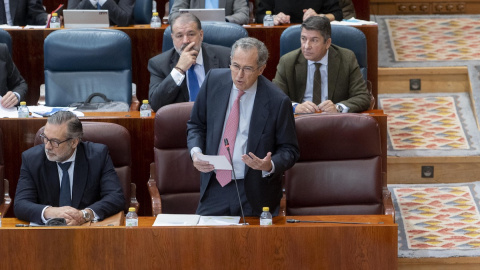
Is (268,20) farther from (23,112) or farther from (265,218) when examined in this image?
(265,218)

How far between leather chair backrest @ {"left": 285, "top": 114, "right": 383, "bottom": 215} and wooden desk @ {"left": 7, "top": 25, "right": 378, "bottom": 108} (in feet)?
3.51

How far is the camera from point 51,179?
2672mm

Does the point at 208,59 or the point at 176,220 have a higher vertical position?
the point at 208,59

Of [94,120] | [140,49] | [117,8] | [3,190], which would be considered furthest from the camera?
[117,8]

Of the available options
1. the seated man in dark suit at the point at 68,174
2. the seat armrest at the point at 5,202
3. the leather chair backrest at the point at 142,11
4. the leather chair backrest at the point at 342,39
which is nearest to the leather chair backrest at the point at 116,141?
the seated man in dark suit at the point at 68,174

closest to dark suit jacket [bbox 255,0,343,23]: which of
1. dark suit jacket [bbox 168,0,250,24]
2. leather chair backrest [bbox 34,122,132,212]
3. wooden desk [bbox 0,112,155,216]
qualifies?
dark suit jacket [bbox 168,0,250,24]

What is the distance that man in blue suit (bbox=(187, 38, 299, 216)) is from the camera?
2568 millimetres

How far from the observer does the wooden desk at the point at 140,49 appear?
379 cm

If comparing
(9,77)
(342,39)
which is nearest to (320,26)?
(342,39)

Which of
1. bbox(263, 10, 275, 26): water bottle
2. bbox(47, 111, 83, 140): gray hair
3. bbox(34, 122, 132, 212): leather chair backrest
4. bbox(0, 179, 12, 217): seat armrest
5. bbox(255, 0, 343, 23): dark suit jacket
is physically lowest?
bbox(0, 179, 12, 217): seat armrest

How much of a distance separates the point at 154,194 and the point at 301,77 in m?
0.81

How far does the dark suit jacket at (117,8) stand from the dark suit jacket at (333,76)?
1094mm

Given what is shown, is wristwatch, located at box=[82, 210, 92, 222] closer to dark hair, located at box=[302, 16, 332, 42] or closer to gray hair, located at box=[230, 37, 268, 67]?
gray hair, located at box=[230, 37, 268, 67]

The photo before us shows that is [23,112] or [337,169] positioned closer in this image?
[337,169]
